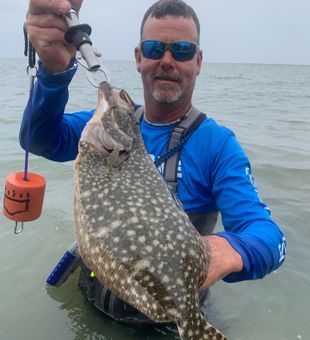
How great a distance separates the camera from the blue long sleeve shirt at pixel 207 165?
2.84 meters

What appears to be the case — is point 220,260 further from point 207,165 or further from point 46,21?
point 46,21

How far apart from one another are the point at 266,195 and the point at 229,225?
225 inches

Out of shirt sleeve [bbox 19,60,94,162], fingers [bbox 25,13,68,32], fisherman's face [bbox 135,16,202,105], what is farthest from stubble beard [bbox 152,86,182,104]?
fingers [bbox 25,13,68,32]

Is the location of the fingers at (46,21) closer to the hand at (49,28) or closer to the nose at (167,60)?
the hand at (49,28)

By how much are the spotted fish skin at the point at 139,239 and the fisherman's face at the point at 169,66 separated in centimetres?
116

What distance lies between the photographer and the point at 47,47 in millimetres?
3105

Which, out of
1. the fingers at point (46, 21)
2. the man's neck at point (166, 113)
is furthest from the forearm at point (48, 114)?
the man's neck at point (166, 113)

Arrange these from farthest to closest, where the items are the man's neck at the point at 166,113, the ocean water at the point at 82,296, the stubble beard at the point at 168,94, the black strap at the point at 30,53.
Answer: the ocean water at the point at 82,296
the man's neck at the point at 166,113
the stubble beard at the point at 168,94
the black strap at the point at 30,53

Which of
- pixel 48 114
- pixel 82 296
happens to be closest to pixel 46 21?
pixel 48 114

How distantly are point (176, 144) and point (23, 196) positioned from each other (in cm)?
137

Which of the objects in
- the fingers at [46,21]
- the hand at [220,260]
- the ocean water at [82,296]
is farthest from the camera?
the ocean water at [82,296]

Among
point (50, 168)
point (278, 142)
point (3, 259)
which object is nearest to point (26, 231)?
point (3, 259)

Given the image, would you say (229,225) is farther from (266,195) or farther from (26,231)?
(266,195)

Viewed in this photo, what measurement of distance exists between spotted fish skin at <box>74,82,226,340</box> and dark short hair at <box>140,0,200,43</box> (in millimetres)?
1581
